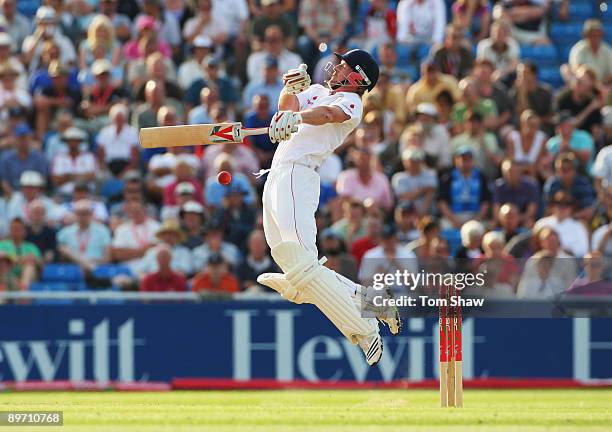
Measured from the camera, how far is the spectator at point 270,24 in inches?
702

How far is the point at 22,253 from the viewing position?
49.0 ft

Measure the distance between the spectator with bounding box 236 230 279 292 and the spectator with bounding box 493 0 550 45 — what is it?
5512 mm

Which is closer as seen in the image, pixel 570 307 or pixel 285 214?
pixel 285 214

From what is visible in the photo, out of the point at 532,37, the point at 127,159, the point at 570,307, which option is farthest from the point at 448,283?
the point at 532,37

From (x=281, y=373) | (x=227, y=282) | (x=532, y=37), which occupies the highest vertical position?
(x=532, y=37)

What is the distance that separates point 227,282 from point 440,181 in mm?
2757

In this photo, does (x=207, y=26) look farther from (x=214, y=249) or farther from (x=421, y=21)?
(x=214, y=249)

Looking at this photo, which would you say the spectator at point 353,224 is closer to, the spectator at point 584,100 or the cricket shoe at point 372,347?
the spectator at point 584,100

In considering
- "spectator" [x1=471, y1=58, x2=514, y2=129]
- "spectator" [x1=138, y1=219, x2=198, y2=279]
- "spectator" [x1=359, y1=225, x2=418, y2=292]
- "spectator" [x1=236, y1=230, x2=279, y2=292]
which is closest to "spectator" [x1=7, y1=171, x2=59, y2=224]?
"spectator" [x1=138, y1=219, x2=198, y2=279]

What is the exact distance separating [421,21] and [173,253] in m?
5.08

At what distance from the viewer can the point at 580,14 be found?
63.0 feet

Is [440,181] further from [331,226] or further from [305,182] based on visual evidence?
[305,182]

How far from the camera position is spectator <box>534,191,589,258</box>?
1475cm

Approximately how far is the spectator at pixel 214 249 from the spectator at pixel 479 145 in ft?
9.31
